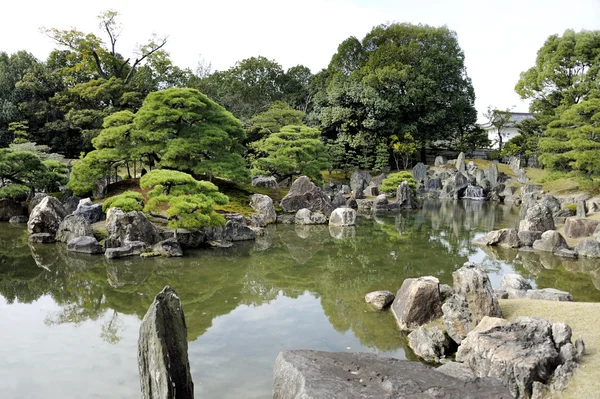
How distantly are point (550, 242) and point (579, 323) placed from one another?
306 inches

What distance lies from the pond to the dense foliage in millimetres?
958

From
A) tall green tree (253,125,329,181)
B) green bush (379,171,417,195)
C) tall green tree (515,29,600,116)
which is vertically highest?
tall green tree (515,29,600,116)

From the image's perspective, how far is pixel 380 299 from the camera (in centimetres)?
798

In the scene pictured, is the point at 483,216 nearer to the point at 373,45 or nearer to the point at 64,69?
the point at 373,45

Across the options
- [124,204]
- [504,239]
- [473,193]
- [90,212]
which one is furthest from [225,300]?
[473,193]

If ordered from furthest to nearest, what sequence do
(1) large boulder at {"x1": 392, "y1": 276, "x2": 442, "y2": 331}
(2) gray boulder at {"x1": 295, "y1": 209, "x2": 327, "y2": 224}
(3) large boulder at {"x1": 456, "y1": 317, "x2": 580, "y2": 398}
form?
(2) gray boulder at {"x1": 295, "y1": 209, "x2": 327, "y2": 224} → (1) large boulder at {"x1": 392, "y1": 276, "x2": 442, "y2": 331} → (3) large boulder at {"x1": 456, "y1": 317, "x2": 580, "y2": 398}

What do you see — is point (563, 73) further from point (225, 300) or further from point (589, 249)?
point (225, 300)

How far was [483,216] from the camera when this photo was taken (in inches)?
838

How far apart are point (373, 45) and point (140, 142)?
29039 mm

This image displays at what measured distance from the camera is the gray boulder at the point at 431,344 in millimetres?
5836

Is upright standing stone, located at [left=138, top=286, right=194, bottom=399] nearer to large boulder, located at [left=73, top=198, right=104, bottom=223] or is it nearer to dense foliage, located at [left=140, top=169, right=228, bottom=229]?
dense foliage, located at [left=140, top=169, right=228, bottom=229]

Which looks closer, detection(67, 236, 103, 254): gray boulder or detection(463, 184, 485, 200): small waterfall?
detection(67, 236, 103, 254): gray boulder

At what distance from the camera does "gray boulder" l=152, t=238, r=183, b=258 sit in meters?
11.6

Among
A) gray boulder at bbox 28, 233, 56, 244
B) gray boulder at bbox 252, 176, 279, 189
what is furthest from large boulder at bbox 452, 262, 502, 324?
gray boulder at bbox 252, 176, 279, 189
